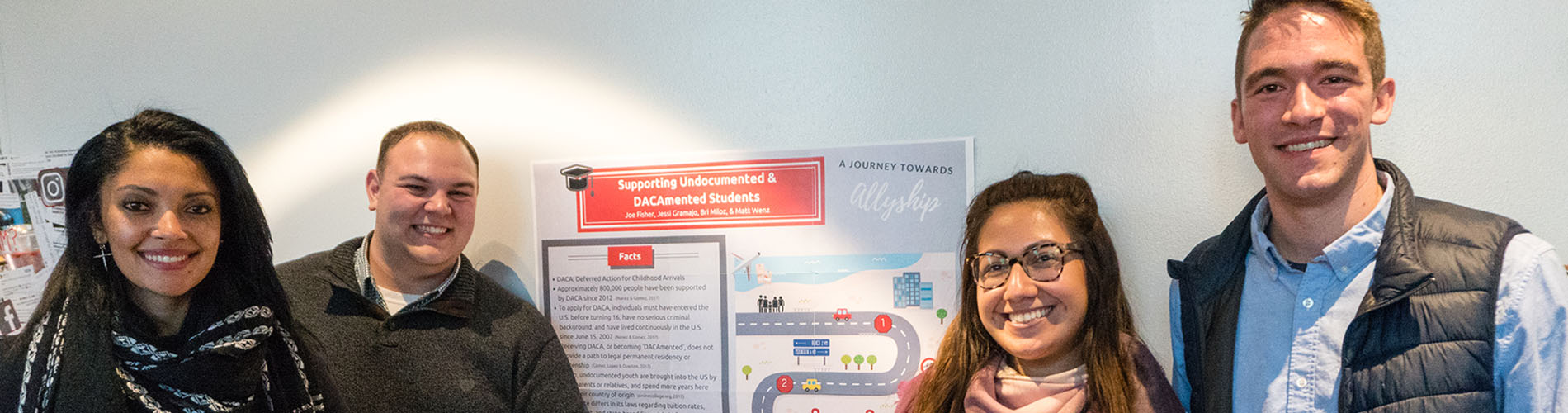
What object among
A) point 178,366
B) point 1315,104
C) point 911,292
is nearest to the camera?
point 1315,104

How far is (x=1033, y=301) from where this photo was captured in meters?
1.73

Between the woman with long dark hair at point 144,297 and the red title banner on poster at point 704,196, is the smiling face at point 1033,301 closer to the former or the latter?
the red title banner on poster at point 704,196

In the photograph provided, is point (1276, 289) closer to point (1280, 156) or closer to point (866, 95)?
point (1280, 156)

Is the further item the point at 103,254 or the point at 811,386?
the point at 811,386

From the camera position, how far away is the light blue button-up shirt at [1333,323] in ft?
4.62

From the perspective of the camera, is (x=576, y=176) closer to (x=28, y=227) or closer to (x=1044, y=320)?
(x=1044, y=320)

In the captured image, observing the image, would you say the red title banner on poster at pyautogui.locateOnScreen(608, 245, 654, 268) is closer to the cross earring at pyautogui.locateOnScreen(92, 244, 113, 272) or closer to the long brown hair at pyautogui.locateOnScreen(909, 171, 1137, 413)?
the long brown hair at pyautogui.locateOnScreen(909, 171, 1137, 413)

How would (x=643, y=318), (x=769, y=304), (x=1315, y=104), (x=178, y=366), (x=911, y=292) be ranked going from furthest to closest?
1. (x=643, y=318)
2. (x=769, y=304)
3. (x=911, y=292)
4. (x=178, y=366)
5. (x=1315, y=104)

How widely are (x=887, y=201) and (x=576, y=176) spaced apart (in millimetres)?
870

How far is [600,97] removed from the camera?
8.05 feet

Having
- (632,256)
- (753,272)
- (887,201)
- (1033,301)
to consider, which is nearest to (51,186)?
(632,256)

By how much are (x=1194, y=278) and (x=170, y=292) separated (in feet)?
6.47

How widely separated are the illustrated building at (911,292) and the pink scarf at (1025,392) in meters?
0.35

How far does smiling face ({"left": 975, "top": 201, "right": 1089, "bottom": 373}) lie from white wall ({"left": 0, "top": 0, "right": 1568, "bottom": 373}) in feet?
1.13
